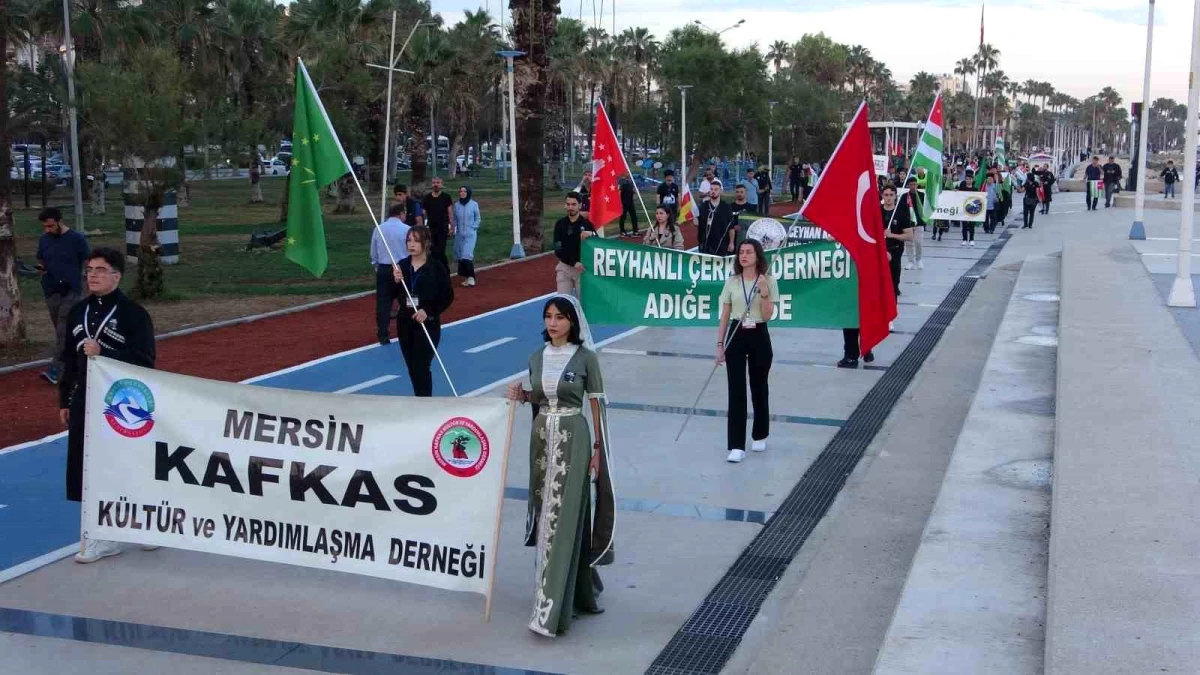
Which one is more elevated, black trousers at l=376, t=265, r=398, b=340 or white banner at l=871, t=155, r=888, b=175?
white banner at l=871, t=155, r=888, b=175

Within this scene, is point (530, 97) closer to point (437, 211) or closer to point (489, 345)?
point (437, 211)

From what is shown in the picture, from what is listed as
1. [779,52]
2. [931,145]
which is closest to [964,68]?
[779,52]

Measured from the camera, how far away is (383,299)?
51.3ft

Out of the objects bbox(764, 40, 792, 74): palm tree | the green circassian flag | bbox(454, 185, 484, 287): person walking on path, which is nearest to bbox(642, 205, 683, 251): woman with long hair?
bbox(454, 185, 484, 287): person walking on path

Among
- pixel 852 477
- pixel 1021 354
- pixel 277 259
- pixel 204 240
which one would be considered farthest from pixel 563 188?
pixel 852 477

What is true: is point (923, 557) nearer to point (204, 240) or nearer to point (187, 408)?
point (187, 408)

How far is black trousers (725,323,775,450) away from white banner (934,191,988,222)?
22.7 m

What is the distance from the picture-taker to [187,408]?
6965 millimetres

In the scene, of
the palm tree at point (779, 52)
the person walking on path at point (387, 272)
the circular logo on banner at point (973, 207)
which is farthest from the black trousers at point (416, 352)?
the palm tree at point (779, 52)

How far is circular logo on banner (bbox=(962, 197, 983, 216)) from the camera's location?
31.3 metres

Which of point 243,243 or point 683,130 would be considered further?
point 683,130

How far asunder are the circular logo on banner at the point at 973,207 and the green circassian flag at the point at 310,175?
24.5 metres

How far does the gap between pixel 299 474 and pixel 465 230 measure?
14679 mm

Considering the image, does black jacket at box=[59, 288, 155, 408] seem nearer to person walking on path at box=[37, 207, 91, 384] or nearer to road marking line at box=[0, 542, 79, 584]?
road marking line at box=[0, 542, 79, 584]
